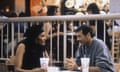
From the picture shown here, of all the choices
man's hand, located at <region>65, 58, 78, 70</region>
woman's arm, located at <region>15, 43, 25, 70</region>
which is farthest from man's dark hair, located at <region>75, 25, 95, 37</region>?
woman's arm, located at <region>15, 43, 25, 70</region>

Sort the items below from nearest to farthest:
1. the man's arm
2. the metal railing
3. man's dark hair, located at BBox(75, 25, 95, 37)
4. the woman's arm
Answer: the man's arm → the metal railing → man's dark hair, located at BBox(75, 25, 95, 37) → the woman's arm

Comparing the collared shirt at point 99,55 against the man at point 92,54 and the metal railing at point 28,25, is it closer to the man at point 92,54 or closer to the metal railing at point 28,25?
the man at point 92,54

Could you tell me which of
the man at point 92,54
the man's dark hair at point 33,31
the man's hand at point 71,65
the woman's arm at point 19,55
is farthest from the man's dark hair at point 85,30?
the woman's arm at point 19,55

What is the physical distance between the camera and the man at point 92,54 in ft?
12.8

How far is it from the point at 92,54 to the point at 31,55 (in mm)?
851

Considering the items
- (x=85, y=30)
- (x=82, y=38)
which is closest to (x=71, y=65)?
(x=82, y=38)

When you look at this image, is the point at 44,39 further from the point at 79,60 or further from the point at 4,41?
the point at 4,41

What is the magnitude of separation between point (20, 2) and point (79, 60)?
5.44m

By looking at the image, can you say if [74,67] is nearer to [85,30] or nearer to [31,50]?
[85,30]

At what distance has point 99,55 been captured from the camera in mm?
3939

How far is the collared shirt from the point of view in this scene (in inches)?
154

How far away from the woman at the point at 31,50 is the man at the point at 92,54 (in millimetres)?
486

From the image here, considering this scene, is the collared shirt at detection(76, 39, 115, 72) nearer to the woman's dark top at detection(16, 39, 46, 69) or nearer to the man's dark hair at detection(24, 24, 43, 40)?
the woman's dark top at detection(16, 39, 46, 69)

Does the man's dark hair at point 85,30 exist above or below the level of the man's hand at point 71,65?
above
